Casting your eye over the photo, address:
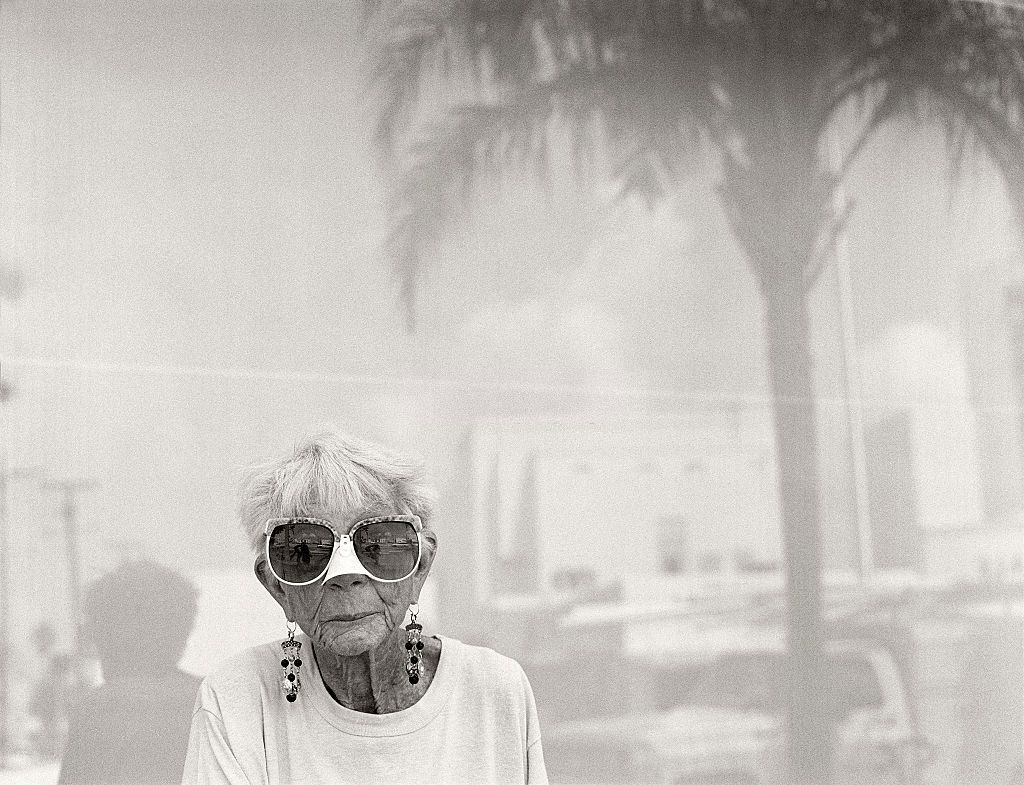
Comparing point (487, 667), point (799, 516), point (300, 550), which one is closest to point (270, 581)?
point (300, 550)

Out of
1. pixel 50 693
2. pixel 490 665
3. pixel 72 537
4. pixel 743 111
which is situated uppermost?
pixel 743 111

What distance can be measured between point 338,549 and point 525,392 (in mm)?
1811

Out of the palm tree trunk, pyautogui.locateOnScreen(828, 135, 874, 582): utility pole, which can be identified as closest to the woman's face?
the palm tree trunk

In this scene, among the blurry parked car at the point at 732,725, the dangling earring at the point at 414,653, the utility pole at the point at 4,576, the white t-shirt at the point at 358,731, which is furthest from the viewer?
the blurry parked car at the point at 732,725

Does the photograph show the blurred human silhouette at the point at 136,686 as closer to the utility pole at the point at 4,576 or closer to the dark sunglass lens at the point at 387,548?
the utility pole at the point at 4,576

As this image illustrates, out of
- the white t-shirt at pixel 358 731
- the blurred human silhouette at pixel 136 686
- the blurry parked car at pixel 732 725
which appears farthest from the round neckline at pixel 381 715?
the blurry parked car at pixel 732 725

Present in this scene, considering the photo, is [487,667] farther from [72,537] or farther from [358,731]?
[72,537]

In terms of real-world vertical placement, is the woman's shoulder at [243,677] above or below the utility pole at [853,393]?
below

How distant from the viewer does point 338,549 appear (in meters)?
1.90

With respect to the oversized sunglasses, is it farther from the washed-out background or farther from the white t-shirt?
the washed-out background

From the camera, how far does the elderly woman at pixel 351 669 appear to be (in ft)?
6.08

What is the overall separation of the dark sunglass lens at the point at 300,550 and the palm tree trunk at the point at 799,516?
7.70ft

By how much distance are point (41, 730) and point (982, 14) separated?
11.9 ft

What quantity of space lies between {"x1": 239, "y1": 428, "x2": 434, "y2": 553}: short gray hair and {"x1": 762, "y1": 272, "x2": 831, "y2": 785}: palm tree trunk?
2230mm
